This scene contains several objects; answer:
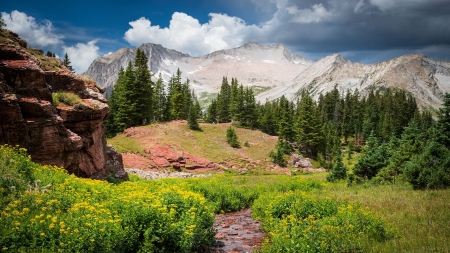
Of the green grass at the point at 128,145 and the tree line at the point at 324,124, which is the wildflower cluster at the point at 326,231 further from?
the green grass at the point at 128,145

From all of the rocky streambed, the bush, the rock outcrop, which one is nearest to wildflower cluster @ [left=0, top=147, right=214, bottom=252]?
the rock outcrop

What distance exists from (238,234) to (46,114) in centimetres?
1196

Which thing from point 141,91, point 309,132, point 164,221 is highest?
point 141,91

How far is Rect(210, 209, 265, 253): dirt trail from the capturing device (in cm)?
1021

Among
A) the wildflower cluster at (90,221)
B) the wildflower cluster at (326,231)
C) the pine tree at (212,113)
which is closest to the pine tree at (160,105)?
the pine tree at (212,113)

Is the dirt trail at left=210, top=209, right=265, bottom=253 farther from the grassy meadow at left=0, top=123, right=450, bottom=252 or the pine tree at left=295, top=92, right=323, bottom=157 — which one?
the pine tree at left=295, top=92, right=323, bottom=157

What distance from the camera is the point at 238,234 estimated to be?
39.5ft

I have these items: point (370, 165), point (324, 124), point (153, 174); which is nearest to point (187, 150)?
point (153, 174)

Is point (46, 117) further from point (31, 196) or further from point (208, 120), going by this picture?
point (208, 120)

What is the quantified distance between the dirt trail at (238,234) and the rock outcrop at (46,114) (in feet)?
32.5

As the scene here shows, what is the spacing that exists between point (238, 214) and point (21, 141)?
12.0 m

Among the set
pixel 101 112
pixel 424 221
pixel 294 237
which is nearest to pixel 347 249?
pixel 294 237

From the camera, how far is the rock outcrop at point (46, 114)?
13.4 metres

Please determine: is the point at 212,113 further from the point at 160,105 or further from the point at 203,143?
the point at 203,143
